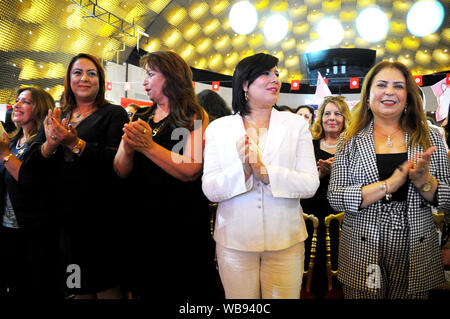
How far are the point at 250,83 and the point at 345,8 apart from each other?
36.3ft

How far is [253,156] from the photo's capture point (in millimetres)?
1184

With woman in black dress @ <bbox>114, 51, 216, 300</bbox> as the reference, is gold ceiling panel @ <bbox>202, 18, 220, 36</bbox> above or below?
above

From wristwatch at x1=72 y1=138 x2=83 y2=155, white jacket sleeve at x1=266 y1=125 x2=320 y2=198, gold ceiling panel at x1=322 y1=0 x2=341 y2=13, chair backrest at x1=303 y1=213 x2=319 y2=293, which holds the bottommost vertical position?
chair backrest at x1=303 y1=213 x2=319 y2=293

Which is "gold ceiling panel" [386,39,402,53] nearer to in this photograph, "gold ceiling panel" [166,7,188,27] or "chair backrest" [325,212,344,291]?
"gold ceiling panel" [166,7,188,27]

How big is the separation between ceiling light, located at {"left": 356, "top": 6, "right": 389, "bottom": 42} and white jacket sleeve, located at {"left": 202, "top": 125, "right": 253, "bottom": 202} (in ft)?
36.2

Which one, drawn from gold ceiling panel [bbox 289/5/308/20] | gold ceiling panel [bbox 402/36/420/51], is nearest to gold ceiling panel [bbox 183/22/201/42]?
gold ceiling panel [bbox 289/5/308/20]

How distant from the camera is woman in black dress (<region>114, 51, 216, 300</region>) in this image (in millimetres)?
1326

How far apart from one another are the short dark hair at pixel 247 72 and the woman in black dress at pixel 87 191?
0.64 metres

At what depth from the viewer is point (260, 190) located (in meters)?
1.25

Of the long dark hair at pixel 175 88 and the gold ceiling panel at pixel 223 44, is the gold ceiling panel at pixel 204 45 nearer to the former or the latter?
the gold ceiling panel at pixel 223 44

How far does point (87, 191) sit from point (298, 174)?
0.98 m

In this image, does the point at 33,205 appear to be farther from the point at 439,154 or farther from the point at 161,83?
the point at 439,154

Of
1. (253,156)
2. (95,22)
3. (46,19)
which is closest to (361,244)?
(253,156)

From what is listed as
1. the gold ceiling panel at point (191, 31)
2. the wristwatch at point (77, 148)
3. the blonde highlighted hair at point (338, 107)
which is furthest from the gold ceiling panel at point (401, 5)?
the wristwatch at point (77, 148)
